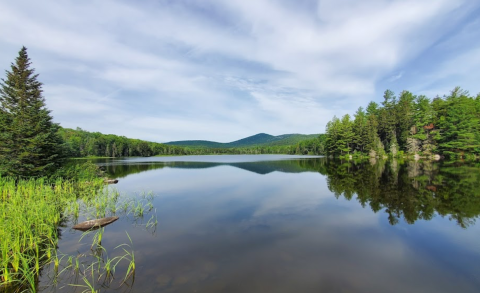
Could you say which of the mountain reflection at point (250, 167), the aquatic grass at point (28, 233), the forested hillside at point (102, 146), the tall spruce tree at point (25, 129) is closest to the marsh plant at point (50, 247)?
the aquatic grass at point (28, 233)

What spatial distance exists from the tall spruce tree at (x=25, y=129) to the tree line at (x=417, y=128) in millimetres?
76842

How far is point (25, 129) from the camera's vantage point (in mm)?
18844

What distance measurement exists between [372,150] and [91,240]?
7795 cm

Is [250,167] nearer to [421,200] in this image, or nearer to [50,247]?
[421,200]

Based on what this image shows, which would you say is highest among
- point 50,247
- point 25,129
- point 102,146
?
point 102,146

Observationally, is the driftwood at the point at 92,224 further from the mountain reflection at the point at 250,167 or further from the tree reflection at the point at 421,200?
the mountain reflection at the point at 250,167

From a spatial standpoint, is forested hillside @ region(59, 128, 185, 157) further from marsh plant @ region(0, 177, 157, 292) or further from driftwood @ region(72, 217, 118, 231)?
driftwood @ region(72, 217, 118, 231)

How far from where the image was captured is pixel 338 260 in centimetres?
748

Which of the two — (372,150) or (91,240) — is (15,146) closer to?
(91,240)

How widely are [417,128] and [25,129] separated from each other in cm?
8317

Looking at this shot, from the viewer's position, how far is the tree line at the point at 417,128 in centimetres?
5263

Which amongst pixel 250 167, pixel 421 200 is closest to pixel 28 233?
pixel 421 200

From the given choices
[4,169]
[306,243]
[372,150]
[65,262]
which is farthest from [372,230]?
[372,150]

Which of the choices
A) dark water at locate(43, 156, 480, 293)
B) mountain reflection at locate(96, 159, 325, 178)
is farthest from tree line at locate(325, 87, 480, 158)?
dark water at locate(43, 156, 480, 293)
